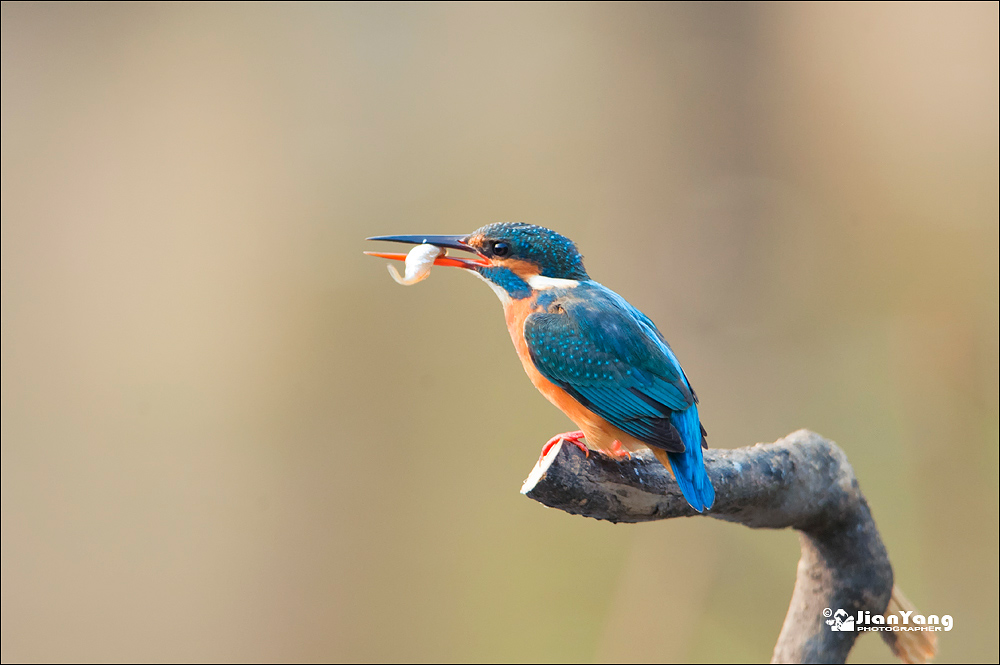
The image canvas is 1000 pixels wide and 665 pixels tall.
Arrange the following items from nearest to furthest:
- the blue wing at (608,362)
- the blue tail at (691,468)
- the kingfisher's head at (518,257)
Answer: the blue tail at (691,468), the blue wing at (608,362), the kingfisher's head at (518,257)

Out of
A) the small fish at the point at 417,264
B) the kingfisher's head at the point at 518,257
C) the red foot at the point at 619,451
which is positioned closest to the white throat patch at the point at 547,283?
the kingfisher's head at the point at 518,257

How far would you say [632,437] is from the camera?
1.23m

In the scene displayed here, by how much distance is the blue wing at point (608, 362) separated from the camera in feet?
3.99

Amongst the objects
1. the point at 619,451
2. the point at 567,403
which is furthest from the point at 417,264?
the point at 619,451

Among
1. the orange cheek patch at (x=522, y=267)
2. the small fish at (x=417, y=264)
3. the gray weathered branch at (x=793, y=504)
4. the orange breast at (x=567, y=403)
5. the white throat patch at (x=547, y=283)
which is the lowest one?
the gray weathered branch at (x=793, y=504)

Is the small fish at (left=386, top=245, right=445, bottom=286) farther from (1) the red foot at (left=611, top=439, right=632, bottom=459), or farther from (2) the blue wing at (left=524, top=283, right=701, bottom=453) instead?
(1) the red foot at (left=611, top=439, right=632, bottom=459)

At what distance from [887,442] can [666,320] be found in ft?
2.92

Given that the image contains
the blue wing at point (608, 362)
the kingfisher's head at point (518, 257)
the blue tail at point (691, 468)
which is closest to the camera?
the blue tail at point (691, 468)

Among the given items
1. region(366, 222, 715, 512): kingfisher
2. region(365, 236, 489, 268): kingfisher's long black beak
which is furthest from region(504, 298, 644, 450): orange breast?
region(365, 236, 489, 268): kingfisher's long black beak

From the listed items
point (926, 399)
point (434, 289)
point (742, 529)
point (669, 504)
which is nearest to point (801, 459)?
point (669, 504)

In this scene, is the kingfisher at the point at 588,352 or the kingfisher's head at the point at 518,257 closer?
the kingfisher at the point at 588,352

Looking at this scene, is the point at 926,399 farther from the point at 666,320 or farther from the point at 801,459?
the point at 801,459

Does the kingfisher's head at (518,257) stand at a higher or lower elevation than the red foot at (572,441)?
higher

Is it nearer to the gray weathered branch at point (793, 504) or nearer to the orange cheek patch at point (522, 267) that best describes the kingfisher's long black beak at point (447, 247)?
the orange cheek patch at point (522, 267)
